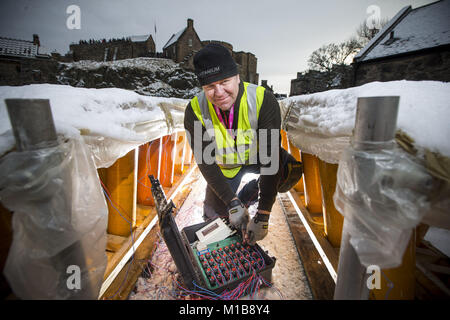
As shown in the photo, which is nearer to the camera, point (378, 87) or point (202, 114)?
point (378, 87)

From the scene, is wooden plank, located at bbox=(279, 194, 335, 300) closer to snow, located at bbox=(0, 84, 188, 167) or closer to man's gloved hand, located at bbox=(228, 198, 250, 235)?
man's gloved hand, located at bbox=(228, 198, 250, 235)

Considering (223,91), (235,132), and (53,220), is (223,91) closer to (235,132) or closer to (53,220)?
(235,132)

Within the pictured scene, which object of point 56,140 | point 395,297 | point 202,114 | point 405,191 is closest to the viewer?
point 405,191

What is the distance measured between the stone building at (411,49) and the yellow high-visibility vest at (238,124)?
13.6 m

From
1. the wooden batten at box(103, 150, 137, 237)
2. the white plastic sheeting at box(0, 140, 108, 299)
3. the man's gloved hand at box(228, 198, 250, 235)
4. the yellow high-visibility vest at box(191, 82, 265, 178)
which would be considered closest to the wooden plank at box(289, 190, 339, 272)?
the man's gloved hand at box(228, 198, 250, 235)

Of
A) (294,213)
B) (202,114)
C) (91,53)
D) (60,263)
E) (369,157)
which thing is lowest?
(294,213)

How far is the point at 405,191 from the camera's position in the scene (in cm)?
60

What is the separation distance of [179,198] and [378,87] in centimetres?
226

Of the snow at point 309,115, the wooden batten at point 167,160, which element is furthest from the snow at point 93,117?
the wooden batten at point 167,160

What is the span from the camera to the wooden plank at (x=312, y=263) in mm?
1190

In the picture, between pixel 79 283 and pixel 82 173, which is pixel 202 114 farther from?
pixel 79 283

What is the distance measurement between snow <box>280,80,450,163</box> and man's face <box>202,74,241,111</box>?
642 mm

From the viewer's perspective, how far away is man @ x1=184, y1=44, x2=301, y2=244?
4.73 feet

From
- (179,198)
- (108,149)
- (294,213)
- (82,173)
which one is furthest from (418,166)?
(179,198)
